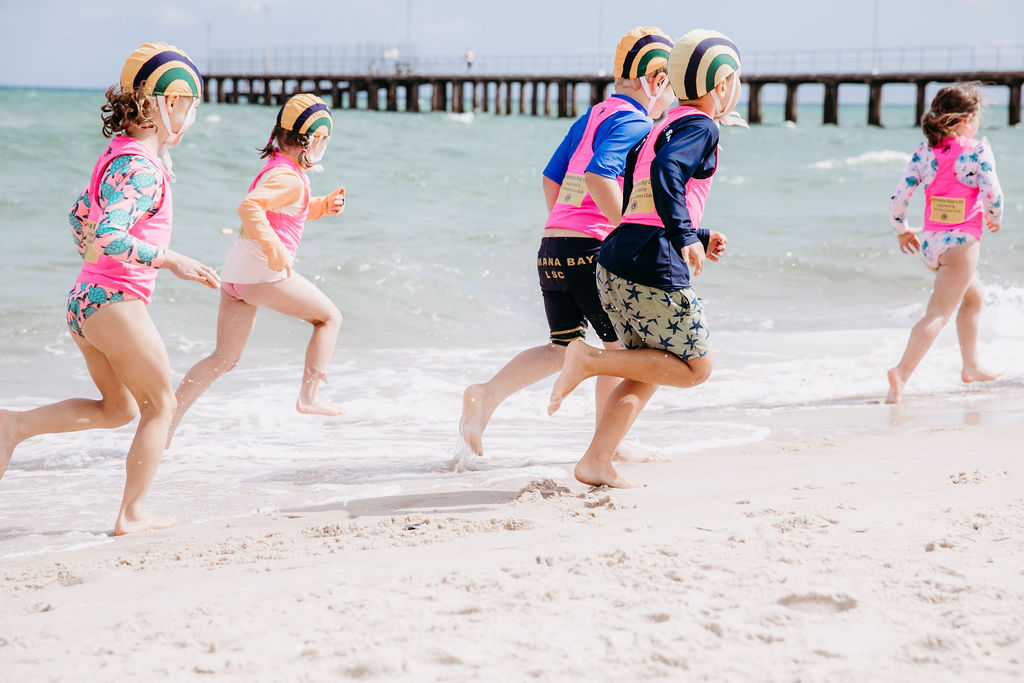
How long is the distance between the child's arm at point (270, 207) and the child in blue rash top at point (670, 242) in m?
1.53

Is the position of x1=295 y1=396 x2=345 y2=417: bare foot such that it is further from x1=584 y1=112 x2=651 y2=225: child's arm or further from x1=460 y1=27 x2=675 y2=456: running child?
x1=584 y1=112 x2=651 y2=225: child's arm

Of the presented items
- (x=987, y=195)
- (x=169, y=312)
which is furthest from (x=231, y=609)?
(x=169, y=312)

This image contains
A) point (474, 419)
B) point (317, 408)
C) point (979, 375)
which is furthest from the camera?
point (979, 375)

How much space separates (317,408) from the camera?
5.15 meters

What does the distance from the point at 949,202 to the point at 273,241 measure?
3705 millimetres

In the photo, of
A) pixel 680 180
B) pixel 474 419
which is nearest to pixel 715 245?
pixel 680 180

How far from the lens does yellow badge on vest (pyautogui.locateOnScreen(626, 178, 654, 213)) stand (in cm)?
359

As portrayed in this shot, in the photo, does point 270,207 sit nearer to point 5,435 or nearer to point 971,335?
point 5,435

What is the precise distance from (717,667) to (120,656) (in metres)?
1.34

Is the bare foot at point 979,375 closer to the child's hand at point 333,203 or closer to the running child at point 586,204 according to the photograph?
the running child at point 586,204

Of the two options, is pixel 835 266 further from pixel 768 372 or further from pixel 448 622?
pixel 448 622

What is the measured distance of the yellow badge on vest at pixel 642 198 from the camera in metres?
3.59

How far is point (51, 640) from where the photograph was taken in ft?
8.47

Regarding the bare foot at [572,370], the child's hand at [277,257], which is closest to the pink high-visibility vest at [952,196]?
the bare foot at [572,370]
